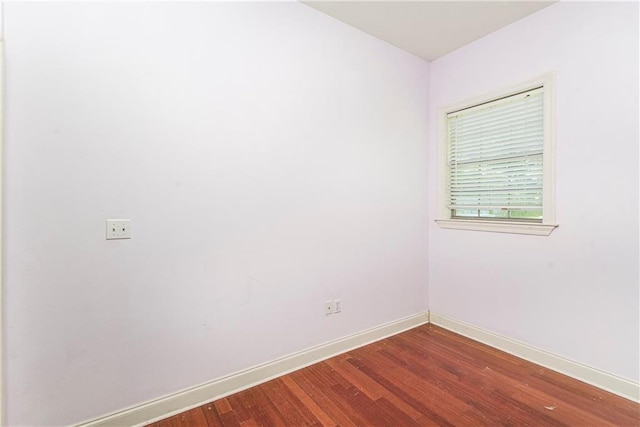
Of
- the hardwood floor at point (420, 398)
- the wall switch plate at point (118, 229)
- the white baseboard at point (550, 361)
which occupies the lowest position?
the hardwood floor at point (420, 398)

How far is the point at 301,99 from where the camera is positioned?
2.28 meters

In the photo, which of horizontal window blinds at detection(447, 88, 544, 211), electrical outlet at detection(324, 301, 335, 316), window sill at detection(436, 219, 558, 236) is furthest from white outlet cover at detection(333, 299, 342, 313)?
horizontal window blinds at detection(447, 88, 544, 211)

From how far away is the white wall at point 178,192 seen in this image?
4.80 feet

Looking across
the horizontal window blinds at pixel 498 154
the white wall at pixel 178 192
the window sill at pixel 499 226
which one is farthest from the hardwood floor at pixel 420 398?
the horizontal window blinds at pixel 498 154

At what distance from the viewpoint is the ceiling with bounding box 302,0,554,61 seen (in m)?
2.24

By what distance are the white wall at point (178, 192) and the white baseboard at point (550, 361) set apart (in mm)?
892

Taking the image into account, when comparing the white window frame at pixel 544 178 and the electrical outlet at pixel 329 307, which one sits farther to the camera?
the electrical outlet at pixel 329 307

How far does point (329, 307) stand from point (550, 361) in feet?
5.49

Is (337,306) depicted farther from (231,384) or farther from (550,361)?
(550,361)

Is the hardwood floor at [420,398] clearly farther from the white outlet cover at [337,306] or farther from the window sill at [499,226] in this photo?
the window sill at [499,226]

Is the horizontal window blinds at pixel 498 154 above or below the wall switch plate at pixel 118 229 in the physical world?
above

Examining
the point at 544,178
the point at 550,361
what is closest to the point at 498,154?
the point at 544,178

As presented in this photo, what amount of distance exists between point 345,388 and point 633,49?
110 inches

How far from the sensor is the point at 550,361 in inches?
88.7
